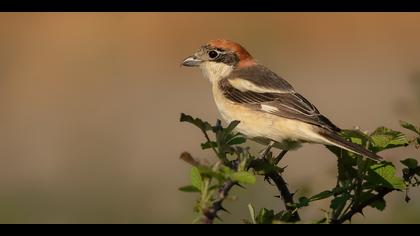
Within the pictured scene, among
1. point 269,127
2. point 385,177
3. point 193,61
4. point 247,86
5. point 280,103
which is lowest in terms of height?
point 385,177

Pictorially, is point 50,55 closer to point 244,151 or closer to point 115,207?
point 115,207

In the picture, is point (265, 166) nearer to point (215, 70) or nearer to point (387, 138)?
point (387, 138)

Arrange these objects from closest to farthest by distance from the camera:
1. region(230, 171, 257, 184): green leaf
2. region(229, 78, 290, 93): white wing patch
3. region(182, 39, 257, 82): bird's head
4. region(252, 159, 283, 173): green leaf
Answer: region(230, 171, 257, 184): green leaf < region(252, 159, 283, 173): green leaf < region(229, 78, 290, 93): white wing patch < region(182, 39, 257, 82): bird's head

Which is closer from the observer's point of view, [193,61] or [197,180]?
[197,180]

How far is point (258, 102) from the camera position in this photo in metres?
4.90

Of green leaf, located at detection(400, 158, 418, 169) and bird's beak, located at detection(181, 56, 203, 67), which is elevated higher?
bird's beak, located at detection(181, 56, 203, 67)

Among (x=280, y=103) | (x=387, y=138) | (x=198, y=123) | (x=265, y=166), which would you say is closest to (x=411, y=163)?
(x=387, y=138)

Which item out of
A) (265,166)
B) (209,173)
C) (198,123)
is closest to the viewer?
(209,173)

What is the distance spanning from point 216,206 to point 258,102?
3326 mm

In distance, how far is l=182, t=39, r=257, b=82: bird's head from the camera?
5.27 metres

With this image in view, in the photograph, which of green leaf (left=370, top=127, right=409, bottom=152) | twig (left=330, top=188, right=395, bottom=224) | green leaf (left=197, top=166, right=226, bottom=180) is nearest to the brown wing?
green leaf (left=370, top=127, right=409, bottom=152)

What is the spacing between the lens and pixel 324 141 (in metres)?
4.07

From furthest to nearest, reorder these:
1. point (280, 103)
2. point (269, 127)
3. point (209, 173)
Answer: point (280, 103)
point (269, 127)
point (209, 173)

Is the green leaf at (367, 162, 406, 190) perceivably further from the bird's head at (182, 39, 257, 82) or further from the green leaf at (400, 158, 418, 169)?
the bird's head at (182, 39, 257, 82)
